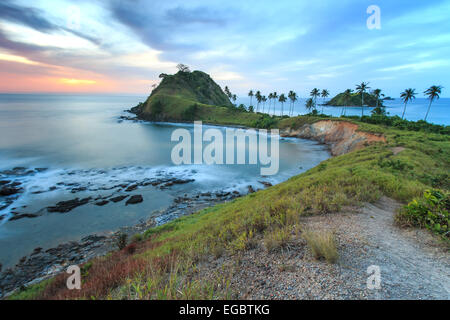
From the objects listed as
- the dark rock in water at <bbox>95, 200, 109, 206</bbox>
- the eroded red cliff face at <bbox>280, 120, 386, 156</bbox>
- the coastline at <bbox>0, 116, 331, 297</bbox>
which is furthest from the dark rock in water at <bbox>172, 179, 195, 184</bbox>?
the eroded red cliff face at <bbox>280, 120, 386, 156</bbox>

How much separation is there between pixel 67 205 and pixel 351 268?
78.5ft

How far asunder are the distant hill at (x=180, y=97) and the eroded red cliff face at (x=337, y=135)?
6080 centimetres

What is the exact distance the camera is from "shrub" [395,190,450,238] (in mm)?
5277

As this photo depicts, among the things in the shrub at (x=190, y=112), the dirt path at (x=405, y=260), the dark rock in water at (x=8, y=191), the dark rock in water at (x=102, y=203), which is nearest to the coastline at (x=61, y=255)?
Result: the dark rock in water at (x=102, y=203)

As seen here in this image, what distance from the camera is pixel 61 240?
47.8ft

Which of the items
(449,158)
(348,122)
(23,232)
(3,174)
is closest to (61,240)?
(23,232)

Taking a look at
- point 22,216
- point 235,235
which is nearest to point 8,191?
point 22,216

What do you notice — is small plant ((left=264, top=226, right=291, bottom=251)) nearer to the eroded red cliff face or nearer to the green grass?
the green grass

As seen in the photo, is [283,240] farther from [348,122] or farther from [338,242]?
[348,122]

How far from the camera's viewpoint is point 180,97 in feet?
414

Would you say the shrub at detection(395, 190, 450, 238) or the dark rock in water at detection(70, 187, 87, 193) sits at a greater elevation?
the shrub at detection(395, 190, 450, 238)

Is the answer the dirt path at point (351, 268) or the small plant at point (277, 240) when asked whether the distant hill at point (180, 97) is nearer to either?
the small plant at point (277, 240)

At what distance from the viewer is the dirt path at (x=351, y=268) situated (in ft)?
11.6

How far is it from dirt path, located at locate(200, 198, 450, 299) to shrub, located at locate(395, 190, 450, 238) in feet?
0.96
